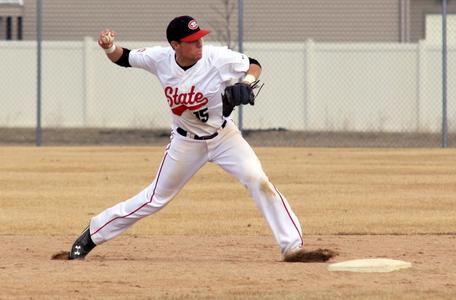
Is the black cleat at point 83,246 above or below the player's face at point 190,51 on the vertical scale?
below

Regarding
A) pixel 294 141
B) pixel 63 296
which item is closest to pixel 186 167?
pixel 63 296

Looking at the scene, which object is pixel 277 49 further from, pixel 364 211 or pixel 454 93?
pixel 364 211

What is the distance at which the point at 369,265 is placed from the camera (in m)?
8.17

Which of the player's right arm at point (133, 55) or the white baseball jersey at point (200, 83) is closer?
the white baseball jersey at point (200, 83)

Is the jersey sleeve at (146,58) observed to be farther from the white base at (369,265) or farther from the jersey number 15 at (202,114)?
the white base at (369,265)

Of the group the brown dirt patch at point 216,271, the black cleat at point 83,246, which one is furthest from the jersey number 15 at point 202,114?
the black cleat at point 83,246

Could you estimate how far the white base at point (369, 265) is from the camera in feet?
26.7

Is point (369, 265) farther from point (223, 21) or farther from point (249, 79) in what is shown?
point (223, 21)

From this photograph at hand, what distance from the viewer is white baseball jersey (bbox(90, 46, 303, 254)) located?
27.8 ft

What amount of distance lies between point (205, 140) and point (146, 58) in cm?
72

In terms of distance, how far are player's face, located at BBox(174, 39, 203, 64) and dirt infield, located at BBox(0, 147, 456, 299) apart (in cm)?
147

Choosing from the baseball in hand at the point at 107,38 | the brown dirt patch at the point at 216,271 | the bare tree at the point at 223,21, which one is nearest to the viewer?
the brown dirt patch at the point at 216,271

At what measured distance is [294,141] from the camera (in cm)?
2366

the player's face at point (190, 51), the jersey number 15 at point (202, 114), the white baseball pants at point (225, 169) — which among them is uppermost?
the player's face at point (190, 51)
